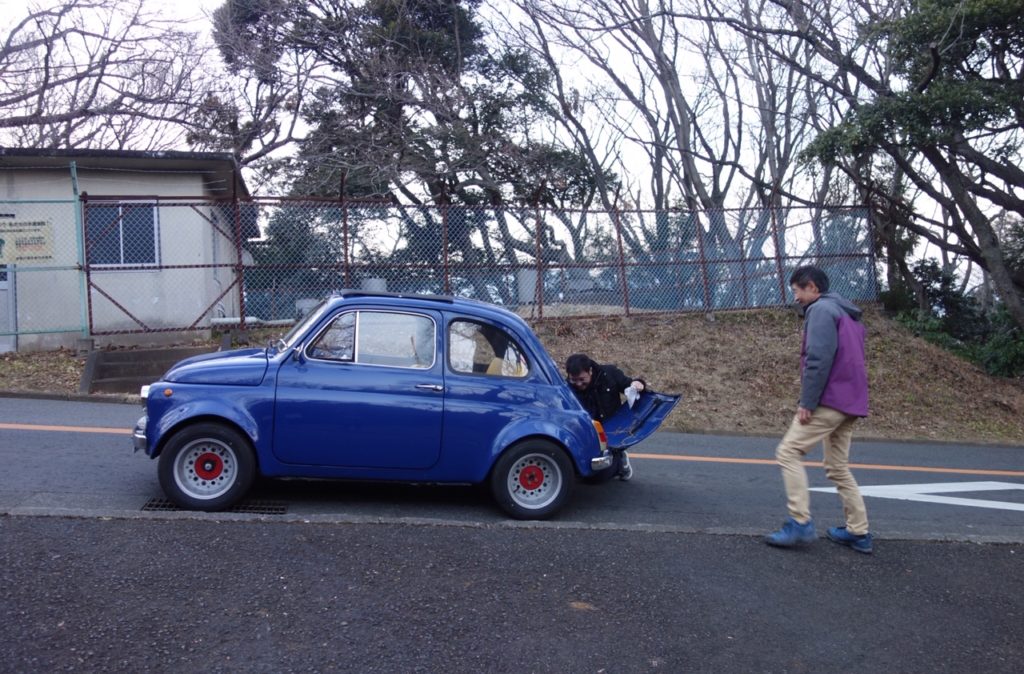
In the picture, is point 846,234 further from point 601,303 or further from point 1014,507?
point 1014,507

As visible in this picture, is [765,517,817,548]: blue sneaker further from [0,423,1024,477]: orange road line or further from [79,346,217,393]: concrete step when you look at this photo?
[79,346,217,393]: concrete step

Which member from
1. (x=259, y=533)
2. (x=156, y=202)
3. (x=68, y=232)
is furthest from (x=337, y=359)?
(x=68, y=232)

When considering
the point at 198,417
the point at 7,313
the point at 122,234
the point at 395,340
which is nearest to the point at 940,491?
Result: the point at 395,340

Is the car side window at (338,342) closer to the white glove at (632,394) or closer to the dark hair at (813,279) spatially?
the white glove at (632,394)

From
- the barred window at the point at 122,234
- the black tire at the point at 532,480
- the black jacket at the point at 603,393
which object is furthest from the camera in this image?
the barred window at the point at 122,234

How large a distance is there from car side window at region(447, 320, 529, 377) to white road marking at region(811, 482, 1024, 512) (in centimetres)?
351

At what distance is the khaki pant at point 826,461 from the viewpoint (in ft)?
18.7

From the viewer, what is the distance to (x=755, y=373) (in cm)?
1427

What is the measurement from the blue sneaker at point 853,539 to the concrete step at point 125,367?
981cm

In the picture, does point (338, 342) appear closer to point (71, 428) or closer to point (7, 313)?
point (71, 428)

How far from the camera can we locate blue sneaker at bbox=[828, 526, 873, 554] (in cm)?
581

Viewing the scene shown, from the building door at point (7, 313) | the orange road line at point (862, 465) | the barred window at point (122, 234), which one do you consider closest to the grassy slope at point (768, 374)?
the orange road line at point (862, 465)

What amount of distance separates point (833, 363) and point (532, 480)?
2164mm

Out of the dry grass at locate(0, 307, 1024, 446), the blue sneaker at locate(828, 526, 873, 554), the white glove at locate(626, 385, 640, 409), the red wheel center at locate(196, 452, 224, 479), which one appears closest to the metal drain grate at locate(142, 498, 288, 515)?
the red wheel center at locate(196, 452, 224, 479)
